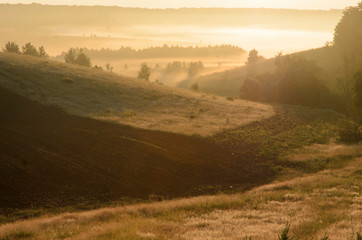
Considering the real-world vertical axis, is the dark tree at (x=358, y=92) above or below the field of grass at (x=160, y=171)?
above

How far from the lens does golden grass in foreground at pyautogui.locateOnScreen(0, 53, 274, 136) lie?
41.2 meters

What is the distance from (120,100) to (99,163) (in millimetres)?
24589

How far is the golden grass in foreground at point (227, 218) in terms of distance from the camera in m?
14.9

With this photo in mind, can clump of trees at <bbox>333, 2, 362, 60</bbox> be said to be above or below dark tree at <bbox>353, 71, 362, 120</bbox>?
above

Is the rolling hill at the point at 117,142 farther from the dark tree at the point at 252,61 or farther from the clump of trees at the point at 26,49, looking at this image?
the dark tree at the point at 252,61

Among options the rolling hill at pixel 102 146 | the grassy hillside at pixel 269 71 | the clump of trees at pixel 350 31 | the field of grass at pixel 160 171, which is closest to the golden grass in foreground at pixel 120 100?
the rolling hill at pixel 102 146

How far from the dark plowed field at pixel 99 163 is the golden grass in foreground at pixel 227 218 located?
10.1ft

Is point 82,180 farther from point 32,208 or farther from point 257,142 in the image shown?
point 257,142

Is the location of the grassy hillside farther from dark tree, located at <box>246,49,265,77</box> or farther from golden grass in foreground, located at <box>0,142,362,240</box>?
golden grass in foreground, located at <box>0,142,362,240</box>

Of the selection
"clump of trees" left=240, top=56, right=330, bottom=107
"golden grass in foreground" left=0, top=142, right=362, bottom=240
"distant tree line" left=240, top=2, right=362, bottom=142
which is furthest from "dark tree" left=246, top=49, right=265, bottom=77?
"golden grass in foreground" left=0, top=142, right=362, bottom=240

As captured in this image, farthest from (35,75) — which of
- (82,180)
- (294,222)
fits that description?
(294,222)

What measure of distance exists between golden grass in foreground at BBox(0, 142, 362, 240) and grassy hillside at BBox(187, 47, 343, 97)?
220 ft

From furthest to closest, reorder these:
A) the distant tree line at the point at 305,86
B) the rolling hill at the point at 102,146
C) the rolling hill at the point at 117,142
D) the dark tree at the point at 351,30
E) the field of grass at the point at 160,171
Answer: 1. the dark tree at the point at 351,30
2. the distant tree line at the point at 305,86
3. the rolling hill at the point at 102,146
4. the rolling hill at the point at 117,142
5. the field of grass at the point at 160,171

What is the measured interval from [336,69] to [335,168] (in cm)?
8045
